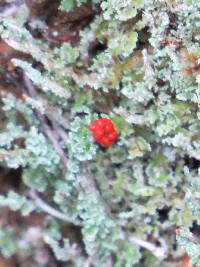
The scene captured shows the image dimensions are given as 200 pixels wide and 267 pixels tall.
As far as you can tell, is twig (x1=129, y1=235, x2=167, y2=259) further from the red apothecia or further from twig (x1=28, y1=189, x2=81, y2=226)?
the red apothecia

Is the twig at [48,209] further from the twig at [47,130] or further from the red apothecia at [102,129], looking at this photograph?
the red apothecia at [102,129]

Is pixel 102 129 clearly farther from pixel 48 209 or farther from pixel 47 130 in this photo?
pixel 48 209

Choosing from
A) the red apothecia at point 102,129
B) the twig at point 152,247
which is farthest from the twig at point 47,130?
the twig at point 152,247

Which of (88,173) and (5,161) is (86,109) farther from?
(5,161)

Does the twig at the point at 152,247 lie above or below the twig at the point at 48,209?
above

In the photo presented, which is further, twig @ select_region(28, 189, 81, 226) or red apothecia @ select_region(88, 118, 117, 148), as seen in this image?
twig @ select_region(28, 189, 81, 226)

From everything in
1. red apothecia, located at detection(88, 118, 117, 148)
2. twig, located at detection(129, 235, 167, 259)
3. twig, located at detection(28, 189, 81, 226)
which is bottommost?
twig, located at detection(28, 189, 81, 226)

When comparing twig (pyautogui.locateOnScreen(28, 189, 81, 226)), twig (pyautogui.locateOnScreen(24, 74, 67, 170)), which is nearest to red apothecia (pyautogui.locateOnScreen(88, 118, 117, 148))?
twig (pyautogui.locateOnScreen(24, 74, 67, 170))
